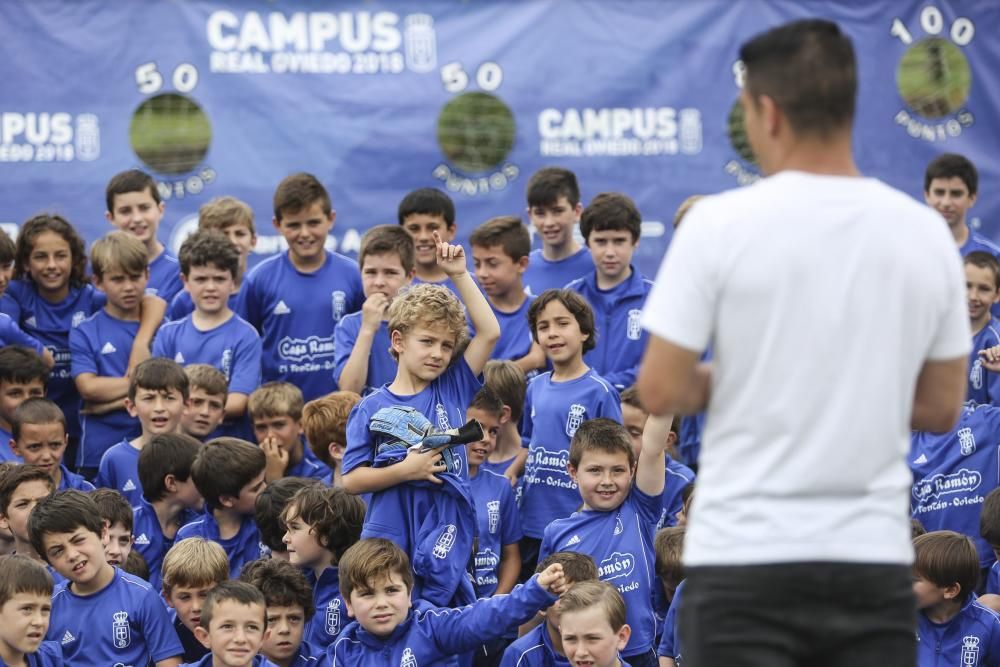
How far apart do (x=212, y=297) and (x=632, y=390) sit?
7.35 feet

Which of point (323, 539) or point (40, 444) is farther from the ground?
point (40, 444)

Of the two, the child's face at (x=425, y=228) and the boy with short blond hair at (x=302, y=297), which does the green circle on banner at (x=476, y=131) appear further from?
the boy with short blond hair at (x=302, y=297)

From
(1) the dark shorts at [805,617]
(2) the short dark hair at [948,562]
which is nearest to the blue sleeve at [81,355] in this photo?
(2) the short dark hair at [948,562]

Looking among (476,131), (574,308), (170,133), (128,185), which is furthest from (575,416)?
(170,133)

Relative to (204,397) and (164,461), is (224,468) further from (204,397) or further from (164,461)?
(204,397)

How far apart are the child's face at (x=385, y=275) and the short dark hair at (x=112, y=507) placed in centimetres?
169

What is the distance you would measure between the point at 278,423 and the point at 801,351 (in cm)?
478

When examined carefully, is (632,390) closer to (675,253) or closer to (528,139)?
(528,139)

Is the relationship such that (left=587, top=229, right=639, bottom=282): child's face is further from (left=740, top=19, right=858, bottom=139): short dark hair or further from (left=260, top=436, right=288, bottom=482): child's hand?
(left=740, top=19, right=858, bottom=139): short dark hair

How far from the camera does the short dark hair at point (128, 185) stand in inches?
344

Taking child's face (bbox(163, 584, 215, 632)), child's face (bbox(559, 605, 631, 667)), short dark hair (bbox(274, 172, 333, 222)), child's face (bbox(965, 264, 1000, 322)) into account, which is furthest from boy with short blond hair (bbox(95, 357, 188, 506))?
child's face (bbox(965, 264, 1000, 322))

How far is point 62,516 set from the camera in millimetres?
6047

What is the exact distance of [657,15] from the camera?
33.6ft

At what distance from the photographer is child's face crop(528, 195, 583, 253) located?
333 inches
